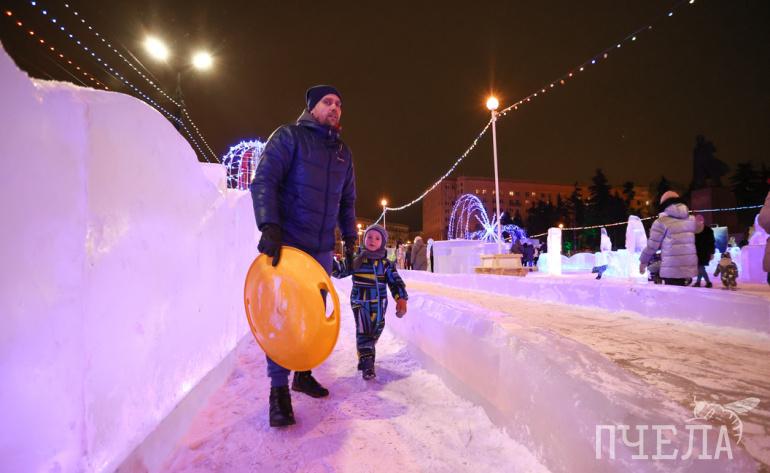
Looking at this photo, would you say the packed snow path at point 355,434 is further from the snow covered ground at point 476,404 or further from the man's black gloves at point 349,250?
the man's black gloves at point 349,250

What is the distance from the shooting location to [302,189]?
8.46 feet

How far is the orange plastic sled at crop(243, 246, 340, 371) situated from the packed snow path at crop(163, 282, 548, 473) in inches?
16.6

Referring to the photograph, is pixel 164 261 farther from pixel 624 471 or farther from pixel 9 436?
pixel 624 471

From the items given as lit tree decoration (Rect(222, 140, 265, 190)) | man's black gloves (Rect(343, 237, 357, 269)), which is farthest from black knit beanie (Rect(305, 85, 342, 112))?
lit tree decoration (Rect(222, 140, 265, 190))

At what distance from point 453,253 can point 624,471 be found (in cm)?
1613

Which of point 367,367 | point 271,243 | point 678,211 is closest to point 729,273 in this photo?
point 678,211

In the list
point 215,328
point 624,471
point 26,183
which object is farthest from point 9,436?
point 215,328

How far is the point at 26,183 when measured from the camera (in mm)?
1086

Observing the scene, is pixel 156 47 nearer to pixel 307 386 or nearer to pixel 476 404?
pixel 307 386

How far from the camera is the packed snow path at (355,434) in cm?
182

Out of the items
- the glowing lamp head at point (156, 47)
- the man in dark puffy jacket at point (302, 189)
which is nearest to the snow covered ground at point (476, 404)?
the man in dark puffy jacket at point (302, 189)

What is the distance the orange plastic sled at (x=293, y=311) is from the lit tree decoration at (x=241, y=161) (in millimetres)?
10257

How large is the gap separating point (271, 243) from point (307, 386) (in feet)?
4.07

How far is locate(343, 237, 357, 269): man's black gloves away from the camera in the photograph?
3.32 meters
